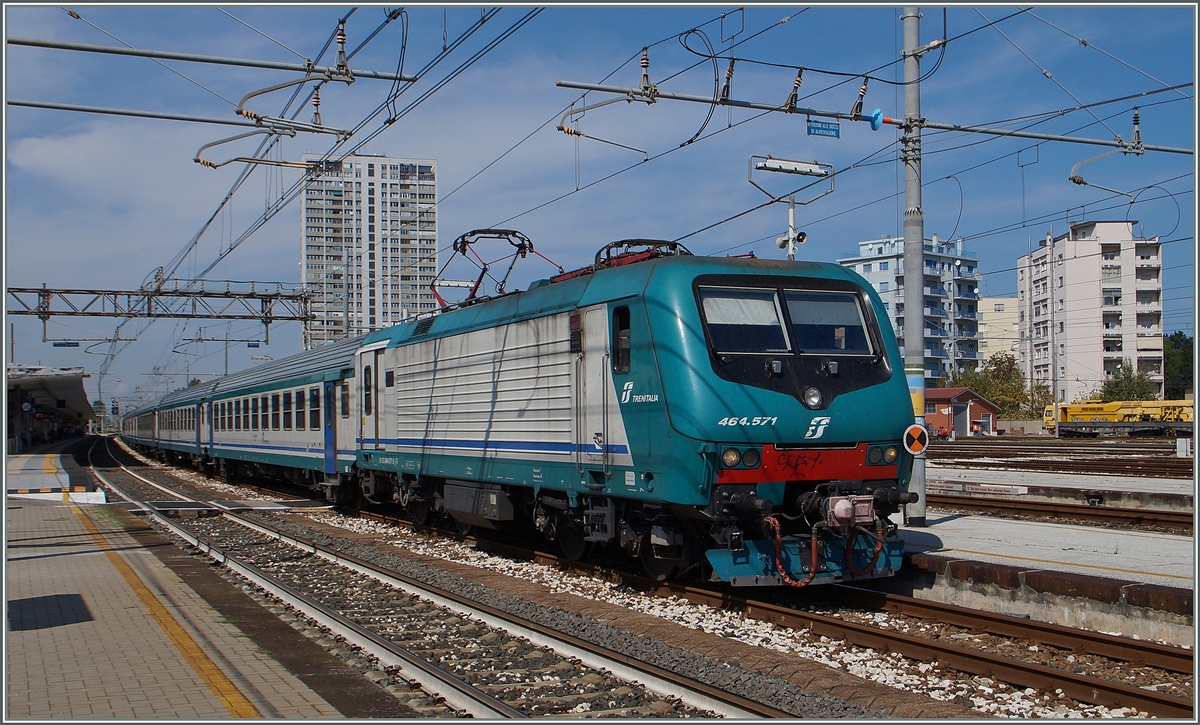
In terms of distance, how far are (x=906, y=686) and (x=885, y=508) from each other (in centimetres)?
285

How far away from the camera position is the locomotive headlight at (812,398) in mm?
9656

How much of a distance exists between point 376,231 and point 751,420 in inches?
2705

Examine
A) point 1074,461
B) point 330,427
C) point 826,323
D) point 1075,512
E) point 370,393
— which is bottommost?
point 1074,461

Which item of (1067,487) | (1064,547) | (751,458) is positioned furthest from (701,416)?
(1067,487)

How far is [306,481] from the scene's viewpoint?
2505 centimetres

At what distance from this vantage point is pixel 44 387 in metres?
58.1

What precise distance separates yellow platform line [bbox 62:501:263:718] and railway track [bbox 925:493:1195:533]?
13550 mm

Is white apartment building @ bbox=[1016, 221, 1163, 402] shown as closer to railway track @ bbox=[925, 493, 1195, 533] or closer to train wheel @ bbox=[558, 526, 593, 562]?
railway track @ bbox=[925, 493, 1195, 533]

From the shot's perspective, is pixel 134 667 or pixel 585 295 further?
pixel 585 295

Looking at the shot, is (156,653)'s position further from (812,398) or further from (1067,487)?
(1067,487)

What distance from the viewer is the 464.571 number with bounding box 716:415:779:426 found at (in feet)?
30.4

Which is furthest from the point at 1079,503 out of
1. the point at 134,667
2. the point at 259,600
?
the point at 134,667

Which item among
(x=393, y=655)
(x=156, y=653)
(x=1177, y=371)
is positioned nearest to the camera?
(x=393, y=655)

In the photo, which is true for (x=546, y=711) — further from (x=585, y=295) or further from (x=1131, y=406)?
(x=1131, y=406)
